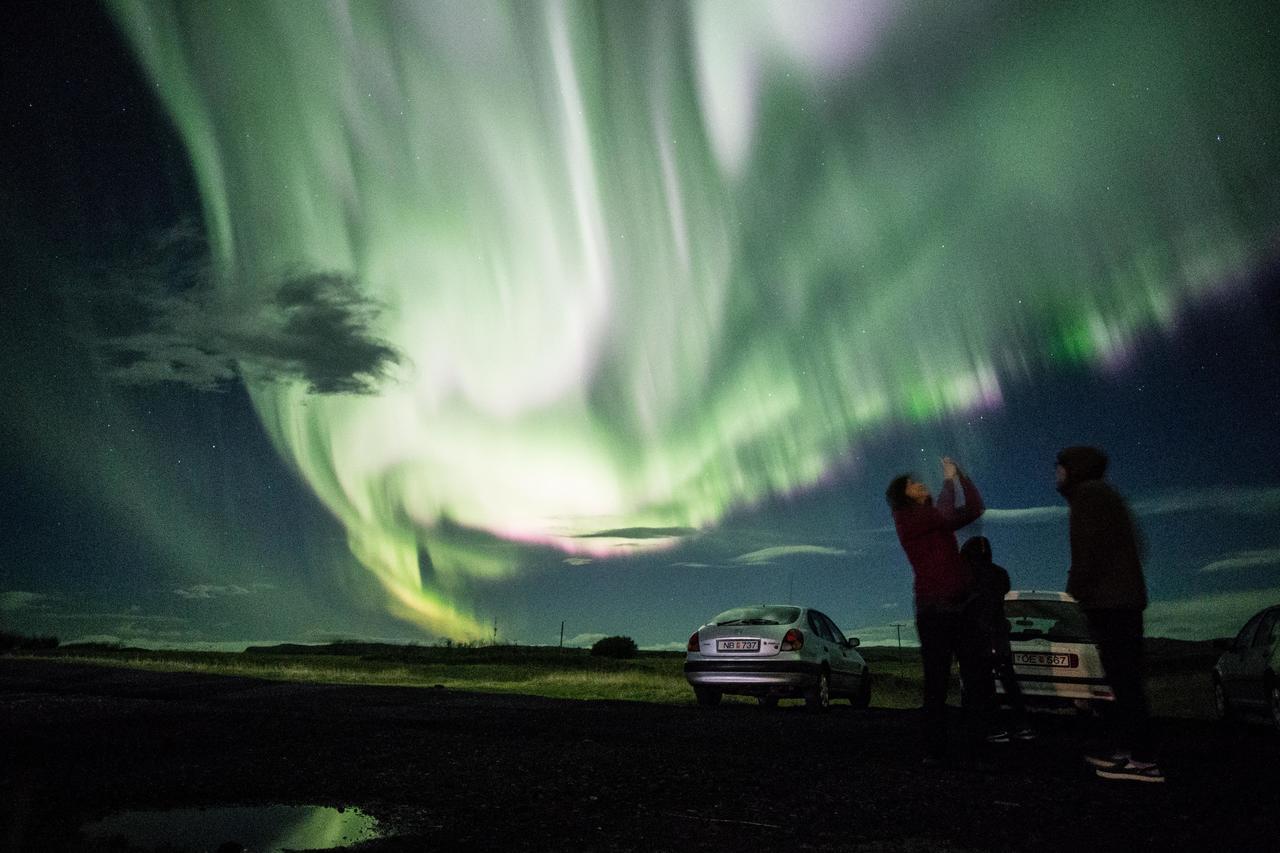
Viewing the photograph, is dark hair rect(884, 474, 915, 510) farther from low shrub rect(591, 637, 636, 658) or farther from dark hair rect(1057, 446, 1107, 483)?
low shrub rect(591, 637, 636, 658)

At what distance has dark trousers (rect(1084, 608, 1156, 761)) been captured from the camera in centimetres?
593

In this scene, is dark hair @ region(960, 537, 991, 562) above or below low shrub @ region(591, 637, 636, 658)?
below

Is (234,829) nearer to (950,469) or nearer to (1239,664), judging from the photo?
(950,469)

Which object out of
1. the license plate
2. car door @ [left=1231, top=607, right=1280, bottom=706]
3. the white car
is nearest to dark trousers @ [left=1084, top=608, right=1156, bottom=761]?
the white car

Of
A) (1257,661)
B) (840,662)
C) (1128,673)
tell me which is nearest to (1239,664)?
(1257,661)

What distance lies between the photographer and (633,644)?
293ft

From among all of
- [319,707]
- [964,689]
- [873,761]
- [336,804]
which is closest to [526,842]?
[336,804]

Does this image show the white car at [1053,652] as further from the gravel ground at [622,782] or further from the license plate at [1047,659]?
the gravel ground at [622,782]

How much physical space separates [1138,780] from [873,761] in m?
1.84

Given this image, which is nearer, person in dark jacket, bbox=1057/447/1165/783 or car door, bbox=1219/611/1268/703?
person in dark jacket, bbox=1057/447/1165/783

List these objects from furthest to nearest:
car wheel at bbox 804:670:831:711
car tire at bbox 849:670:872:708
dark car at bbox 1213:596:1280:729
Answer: car tire at bbox 849:670:872:708
car wheel at bbox 804:670:831:711
dark car at bbox 1213:596:1280:729

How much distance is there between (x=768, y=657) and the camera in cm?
1378

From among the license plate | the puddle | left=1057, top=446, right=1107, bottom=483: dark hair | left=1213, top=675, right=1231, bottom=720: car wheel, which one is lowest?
the puddle

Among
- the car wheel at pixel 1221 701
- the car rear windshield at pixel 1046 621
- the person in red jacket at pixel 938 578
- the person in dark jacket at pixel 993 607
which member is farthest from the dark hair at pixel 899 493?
A: the car wheel at pixel 1221 701
